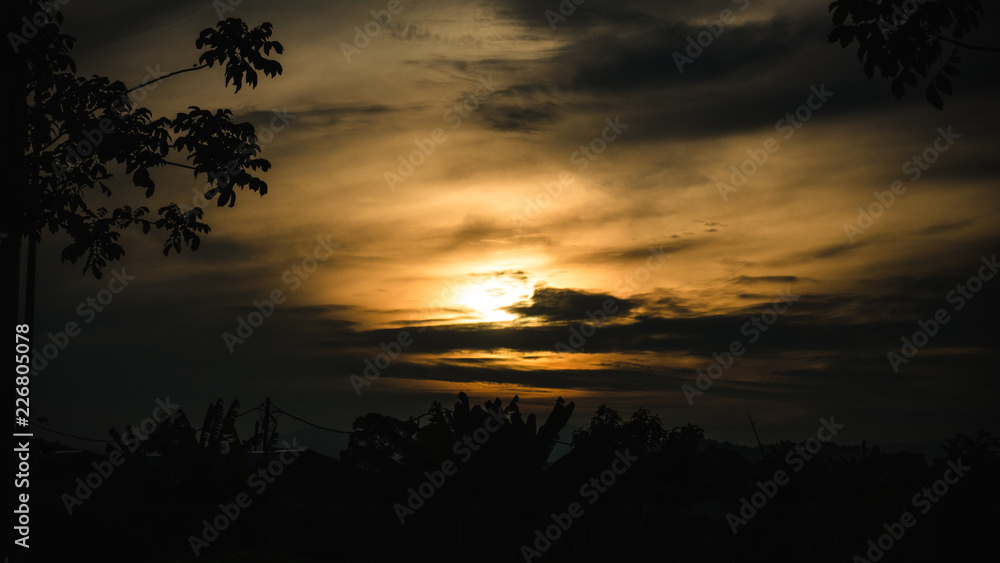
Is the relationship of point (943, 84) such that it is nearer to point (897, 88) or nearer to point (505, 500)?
point (897, 88)

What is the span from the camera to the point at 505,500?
1862cm

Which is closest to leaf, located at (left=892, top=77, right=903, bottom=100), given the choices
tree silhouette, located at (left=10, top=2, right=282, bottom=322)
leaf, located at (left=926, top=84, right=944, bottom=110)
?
leaf, located at (left=926, top=84, right=944, bottom=110)

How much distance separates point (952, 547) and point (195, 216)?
12851mm

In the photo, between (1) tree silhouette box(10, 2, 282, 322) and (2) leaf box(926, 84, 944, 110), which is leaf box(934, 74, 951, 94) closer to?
(2) leaf box(926, 84, 944, 110)

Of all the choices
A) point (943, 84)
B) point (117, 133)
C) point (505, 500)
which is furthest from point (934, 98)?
point (505, 500)

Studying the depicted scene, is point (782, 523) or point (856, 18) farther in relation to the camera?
point (782, 523)

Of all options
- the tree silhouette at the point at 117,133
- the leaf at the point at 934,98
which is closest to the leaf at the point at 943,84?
the leaf at the point at 934,98

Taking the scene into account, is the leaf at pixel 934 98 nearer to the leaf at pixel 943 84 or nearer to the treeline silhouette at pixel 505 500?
the leaf at pixel 943 84

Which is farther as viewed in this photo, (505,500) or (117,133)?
(505,500)

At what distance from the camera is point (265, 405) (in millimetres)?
34062

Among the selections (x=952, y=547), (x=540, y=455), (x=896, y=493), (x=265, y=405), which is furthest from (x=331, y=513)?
(x=265, y=405)

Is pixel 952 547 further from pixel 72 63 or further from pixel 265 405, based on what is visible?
pixel 265 405

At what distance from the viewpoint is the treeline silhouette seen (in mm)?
13227

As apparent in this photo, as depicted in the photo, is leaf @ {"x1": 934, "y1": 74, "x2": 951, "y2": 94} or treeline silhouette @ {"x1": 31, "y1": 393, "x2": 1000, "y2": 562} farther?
treeline silhouette @ {"x1": 31, "y1": 393, "x2": 1000, "y2": 562}
